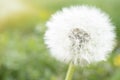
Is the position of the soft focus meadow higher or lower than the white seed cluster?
higher

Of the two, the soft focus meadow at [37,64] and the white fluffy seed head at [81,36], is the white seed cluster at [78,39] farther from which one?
the soft focus meadow at [37,64]

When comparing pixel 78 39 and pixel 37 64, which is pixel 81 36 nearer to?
pixel 78 39

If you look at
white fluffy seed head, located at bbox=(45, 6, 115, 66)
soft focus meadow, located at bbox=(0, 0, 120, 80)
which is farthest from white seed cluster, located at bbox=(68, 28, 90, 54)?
soft focus meadow, located at bbox=(0, 0, 120, 80)

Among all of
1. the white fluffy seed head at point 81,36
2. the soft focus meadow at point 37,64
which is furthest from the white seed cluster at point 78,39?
the soft focus meadow at point 37,64

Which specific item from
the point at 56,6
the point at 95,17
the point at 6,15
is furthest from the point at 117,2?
the point at 95,17

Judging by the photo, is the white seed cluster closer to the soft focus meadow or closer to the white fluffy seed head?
the white fluffy seed head

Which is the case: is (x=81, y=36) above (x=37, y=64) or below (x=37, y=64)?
below

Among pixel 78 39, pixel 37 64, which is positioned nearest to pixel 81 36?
pixel 78 39

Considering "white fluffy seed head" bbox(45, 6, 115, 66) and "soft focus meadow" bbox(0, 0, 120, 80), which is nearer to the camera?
"white fluffy seed head" bbox(45, 6, 115, 66)
